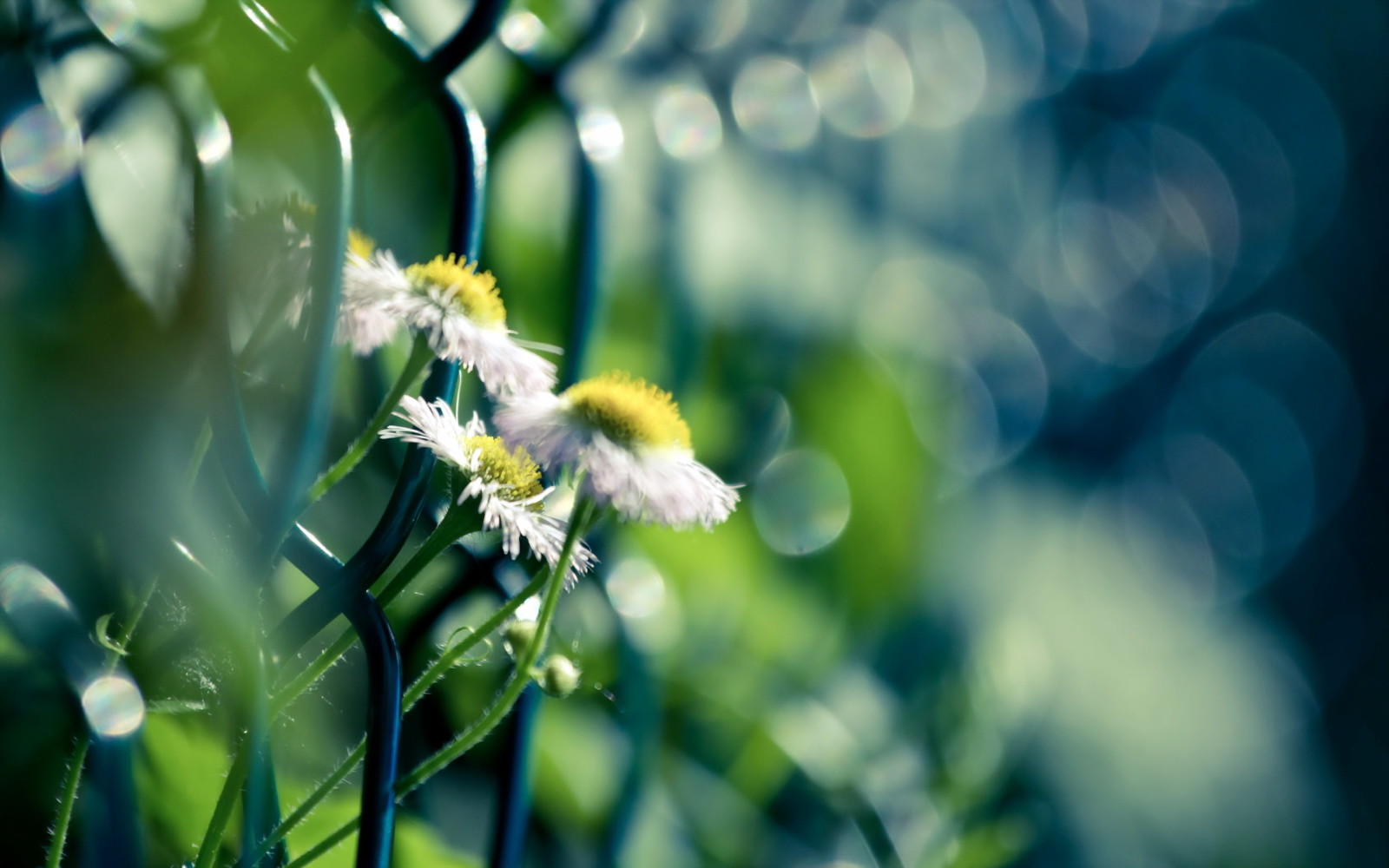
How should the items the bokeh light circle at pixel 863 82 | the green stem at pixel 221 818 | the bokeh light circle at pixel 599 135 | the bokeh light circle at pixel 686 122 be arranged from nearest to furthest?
the green stem at pixel 221 818
the bokeh light circle at pixel 599 135
the bokeh light circle at pixel 686 122
the bokeh light circle at pixel 863 82

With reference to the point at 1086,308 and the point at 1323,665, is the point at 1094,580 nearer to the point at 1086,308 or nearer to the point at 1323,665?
the point at 1086,308

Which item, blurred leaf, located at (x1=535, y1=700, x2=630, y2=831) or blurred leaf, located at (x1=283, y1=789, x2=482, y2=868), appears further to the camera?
blurred leaf, located at (x1=535, y1=700, x2=630, y2=831)

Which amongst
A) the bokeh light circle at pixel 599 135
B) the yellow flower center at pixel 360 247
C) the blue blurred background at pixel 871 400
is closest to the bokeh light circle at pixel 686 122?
the blue blurred background at pixel 871 400

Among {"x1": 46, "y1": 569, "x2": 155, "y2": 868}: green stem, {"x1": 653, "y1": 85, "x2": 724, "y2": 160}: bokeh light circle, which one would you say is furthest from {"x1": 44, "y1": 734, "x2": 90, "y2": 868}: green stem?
{"x1": 653, "y1": 85, "x2": 724, "y2": 160}: bokeh light circle

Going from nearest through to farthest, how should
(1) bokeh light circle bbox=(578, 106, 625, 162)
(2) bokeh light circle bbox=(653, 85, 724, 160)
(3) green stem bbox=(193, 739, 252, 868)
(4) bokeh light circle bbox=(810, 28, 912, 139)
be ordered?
(3) green stem bbox=(193, 739, 252, 868) → (1) bokeh light circle bbox=(578, 106, 625, 162) → (2) bokeh light circle bbox=(653, 85, 724, 160) → (4) bokeh light circle bbox=(810, 28, 912, 139)

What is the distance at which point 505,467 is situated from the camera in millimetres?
170

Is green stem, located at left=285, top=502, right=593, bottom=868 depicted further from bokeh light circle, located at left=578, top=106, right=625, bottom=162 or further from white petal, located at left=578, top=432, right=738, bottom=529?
bokeh light circle, located at left=578, top=106, right=625, bottom=162

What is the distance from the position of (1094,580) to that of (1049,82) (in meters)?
0.38

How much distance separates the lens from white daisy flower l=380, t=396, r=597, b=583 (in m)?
0.16

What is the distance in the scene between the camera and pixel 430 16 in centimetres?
32

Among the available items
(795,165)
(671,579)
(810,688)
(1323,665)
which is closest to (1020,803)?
(810,688)

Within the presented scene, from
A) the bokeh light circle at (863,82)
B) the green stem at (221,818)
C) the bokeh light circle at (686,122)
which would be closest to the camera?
the green stem at (221,818)

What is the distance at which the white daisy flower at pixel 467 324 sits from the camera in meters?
0.16

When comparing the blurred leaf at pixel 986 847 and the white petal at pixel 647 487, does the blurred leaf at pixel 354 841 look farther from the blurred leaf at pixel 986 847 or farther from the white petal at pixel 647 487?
the blurred leaf at pixel 986 847
